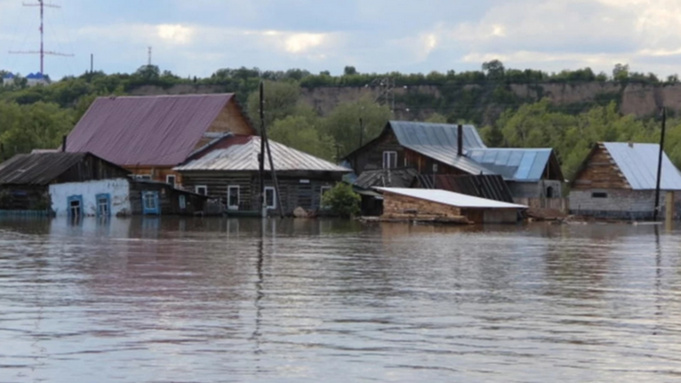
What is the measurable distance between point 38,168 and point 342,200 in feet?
47.9

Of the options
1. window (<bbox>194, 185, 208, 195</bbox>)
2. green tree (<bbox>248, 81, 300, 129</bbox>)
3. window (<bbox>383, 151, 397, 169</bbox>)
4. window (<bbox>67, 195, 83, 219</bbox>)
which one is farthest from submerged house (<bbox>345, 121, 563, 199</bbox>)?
green tree (<bbox>248, 81, 300, 129</bbox>)

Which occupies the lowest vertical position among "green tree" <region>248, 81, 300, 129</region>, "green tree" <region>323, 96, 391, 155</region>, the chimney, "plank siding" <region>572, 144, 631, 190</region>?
"plank siding" <region>572, 144, 631, 190</region>

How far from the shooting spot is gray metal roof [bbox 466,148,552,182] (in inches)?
3150

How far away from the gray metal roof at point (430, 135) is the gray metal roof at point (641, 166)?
9.10 metres

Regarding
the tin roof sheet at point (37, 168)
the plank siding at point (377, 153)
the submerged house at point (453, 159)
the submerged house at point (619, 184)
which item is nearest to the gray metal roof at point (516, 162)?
the submerged house at point (453, 159)

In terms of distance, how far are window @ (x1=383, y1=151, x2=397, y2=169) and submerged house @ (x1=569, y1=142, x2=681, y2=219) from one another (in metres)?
10.5

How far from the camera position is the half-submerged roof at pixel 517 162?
8000cm

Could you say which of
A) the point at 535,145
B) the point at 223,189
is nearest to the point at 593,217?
the point at 223,189

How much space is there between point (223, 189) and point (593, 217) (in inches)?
858

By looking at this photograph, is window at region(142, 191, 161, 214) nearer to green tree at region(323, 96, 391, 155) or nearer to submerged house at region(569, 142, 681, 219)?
submerged house at region(569, 142, 681, 219)

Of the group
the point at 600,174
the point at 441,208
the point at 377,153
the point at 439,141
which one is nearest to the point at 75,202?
the point at 441,208

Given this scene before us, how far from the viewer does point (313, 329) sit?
61.0 feet

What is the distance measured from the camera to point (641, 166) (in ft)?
268

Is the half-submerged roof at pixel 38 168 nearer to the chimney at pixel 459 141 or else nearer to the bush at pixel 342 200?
the bush at pixel 342 200
